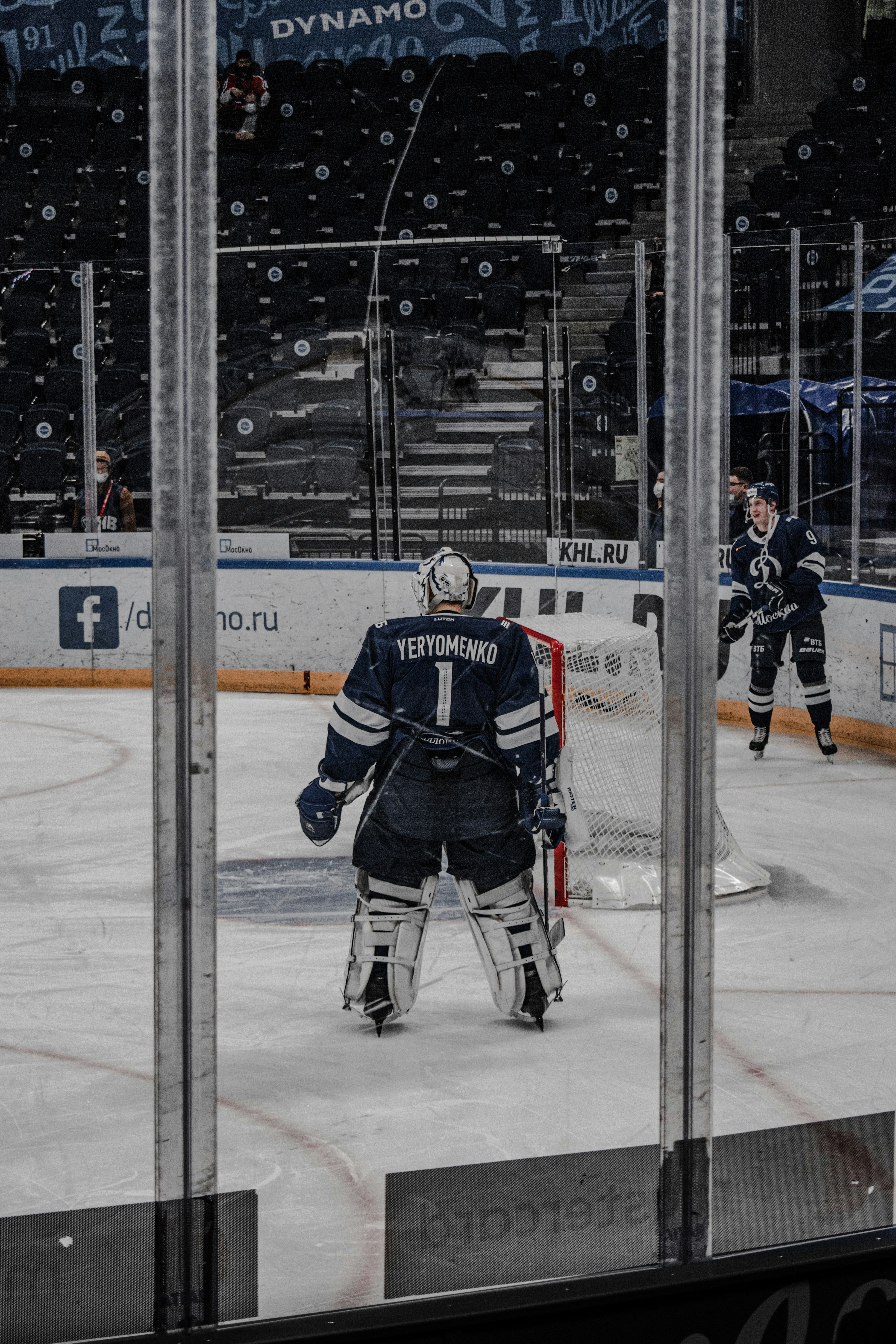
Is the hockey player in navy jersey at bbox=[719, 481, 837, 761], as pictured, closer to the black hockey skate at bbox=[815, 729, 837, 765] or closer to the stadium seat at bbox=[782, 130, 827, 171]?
the black hockey skate at bbox=[815, 729, 837, 765]

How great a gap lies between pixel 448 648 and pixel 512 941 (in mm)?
619

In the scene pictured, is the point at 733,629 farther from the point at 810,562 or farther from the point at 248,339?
the point at 248,339

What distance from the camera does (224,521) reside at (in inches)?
97.6

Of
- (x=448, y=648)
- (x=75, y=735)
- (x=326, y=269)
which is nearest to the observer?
(x=448, y=648)

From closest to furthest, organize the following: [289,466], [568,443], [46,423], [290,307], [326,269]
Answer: [289,466]
[326,269]
[290,307]
[46,423]
[568,443]

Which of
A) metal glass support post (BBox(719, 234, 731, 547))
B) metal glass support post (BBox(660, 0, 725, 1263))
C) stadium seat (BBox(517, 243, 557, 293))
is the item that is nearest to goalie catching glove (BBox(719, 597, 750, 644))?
metal glass support post (BBox(719, 234, 731, 547))

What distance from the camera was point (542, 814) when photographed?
112 inches

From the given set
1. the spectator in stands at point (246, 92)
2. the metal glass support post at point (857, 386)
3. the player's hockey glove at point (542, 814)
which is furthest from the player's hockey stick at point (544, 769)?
the metal glass support post at point (857, 386)

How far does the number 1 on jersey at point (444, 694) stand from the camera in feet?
8.87

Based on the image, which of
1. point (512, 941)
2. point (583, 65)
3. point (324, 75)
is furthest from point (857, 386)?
point (512, 941)

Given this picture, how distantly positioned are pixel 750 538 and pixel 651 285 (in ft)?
10.3

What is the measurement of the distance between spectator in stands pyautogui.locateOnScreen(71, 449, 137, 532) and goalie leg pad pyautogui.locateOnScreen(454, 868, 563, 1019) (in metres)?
1.05

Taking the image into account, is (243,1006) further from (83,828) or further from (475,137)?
(475,137)

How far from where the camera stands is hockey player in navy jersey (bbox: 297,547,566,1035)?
2711 mm
